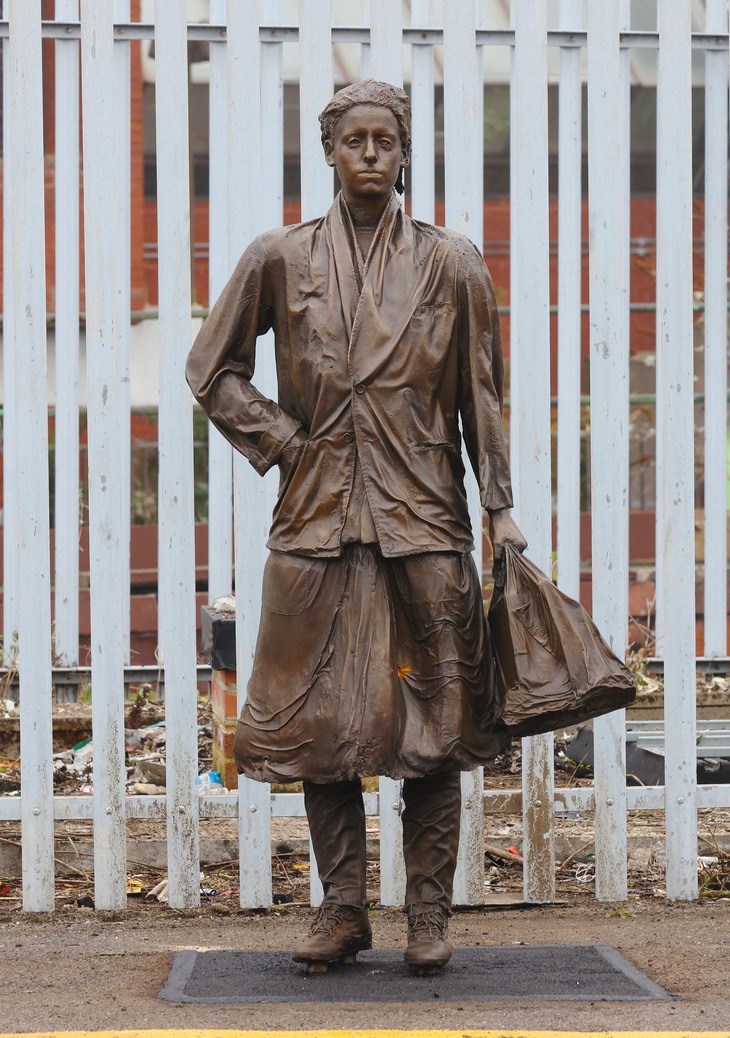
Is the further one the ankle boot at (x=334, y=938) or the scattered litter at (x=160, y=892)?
the scattered litter at (x=160, y=892)

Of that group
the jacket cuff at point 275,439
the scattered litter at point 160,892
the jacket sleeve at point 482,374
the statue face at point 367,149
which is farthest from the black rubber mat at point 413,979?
the statue face at point 367,149

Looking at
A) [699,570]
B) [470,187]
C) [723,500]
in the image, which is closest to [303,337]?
[470,187]

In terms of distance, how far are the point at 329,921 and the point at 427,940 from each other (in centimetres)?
27

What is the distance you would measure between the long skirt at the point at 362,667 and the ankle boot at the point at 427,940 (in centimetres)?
40

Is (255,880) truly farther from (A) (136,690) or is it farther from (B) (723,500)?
(B) (723,500)

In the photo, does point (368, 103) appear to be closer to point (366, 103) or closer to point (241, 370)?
point (366, 103)

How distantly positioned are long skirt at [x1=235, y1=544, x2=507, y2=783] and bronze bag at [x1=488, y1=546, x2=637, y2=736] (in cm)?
10

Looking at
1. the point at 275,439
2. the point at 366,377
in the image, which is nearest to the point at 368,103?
the point at 366,377

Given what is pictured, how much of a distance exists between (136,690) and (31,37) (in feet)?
12.5

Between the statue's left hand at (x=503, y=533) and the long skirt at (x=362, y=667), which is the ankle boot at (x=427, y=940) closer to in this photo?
the long skirt at (x=362, y=667)

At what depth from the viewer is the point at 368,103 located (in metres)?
4.06

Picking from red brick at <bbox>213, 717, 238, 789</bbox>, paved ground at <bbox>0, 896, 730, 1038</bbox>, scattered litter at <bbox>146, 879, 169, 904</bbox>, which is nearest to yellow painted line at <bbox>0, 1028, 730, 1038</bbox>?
paved ground at <bbox>0, 896, 730, 1038</bbox>

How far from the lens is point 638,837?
19.3 ft

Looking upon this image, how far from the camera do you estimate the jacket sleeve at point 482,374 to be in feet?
13.8
